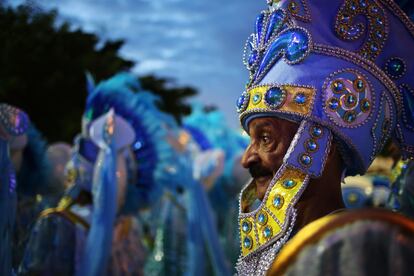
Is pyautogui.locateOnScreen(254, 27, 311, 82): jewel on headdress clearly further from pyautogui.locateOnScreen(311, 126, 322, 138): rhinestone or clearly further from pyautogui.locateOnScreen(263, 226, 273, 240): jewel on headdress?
pyautogui.locateOnScreen(263, 226, 273, 240): jewel on headdress

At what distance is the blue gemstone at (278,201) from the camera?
2.01 metres

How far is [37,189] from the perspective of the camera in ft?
18.0

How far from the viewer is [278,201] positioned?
2020mm

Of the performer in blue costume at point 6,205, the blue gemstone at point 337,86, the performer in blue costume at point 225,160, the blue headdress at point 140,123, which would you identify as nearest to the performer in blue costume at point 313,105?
the blue gemstone at point 337,86

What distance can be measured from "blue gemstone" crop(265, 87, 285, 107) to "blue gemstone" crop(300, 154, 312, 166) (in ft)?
0.65

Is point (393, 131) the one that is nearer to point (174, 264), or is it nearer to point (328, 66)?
point (328, 66)

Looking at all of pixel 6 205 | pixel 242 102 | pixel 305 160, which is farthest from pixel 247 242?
pixel 6 205

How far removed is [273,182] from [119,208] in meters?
3.25

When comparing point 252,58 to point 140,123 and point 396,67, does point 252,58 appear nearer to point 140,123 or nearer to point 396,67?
point 396,67

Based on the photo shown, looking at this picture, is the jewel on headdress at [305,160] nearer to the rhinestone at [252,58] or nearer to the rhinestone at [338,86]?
the rhinestone at [338,86]

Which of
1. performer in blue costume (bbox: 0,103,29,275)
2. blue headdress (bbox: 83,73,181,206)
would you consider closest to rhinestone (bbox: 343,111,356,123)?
performer in blue costume (bbox: 0,103,29,275)

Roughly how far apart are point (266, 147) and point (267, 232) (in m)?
0.30

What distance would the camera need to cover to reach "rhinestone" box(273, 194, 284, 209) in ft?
6.60

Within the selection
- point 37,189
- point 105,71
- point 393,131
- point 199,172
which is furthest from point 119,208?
point 105,71
